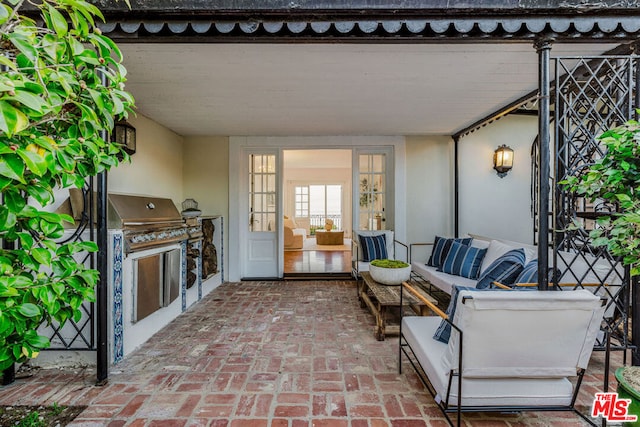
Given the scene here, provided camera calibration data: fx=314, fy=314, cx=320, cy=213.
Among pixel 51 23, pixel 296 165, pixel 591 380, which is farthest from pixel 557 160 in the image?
pixel 296 165

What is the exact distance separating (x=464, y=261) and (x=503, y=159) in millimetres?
2311

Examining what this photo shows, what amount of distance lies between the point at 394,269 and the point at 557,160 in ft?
5.69

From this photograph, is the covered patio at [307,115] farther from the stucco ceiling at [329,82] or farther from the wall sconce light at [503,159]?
the wall sconce light at [503,159]

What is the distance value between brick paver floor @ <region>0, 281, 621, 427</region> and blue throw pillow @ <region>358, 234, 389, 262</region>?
136 cm

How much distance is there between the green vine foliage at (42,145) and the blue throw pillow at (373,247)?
372 centimetres

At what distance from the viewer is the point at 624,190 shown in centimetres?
150

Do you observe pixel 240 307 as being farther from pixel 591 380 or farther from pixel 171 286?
pixel 591 380

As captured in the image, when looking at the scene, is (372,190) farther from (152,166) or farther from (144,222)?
(144,222)

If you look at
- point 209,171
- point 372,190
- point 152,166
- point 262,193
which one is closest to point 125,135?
point 152,166

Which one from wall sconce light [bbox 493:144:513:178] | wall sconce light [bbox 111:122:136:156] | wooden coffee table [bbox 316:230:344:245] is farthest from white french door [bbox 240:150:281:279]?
wooden coffee table [bbox 316:230:344:245]

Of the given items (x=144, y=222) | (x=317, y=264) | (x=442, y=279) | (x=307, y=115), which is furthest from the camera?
(x=317, y=264)

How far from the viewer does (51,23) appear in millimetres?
1034

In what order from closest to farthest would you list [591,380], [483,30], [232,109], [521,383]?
[521,383]
[483,30]
[591,380]
[232,109]

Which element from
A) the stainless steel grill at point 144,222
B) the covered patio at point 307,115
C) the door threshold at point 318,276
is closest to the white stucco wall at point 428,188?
the covered patio at point 307,115
